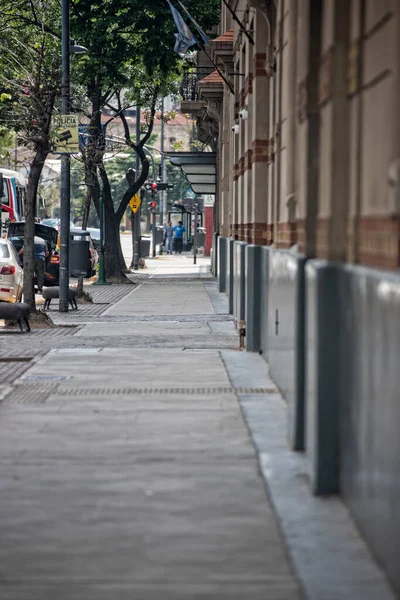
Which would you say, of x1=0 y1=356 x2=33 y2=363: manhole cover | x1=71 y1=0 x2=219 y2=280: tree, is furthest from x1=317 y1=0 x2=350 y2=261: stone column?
x1=71 y1=0 x2=219 y2=280: tree

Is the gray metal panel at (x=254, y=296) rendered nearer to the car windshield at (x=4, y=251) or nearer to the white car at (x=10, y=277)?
the white car at (x=10, y=277)

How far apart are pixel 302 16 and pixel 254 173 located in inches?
316

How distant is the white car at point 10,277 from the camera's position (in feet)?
82.5

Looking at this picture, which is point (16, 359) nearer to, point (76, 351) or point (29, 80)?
point (76, 351)

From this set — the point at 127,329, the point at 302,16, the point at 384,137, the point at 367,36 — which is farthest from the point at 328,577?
the point at 127,329

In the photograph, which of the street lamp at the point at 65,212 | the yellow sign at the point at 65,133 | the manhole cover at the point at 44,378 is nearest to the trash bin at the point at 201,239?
the street lamp at the point at 65,212

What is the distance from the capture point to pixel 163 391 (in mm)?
12117

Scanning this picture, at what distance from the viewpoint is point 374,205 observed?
20.1 ft

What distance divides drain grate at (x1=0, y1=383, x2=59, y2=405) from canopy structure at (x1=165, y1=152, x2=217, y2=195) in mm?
25794

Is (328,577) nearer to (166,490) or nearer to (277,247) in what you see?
(166,490)

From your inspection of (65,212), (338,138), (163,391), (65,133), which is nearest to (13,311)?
(65,133)

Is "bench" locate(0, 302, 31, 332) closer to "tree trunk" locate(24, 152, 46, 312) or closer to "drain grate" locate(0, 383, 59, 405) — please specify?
"tree trunk" locate(24, 152, 46, 312)

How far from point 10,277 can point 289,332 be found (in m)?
15.8

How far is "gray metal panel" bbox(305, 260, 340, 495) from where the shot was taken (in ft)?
22.7
